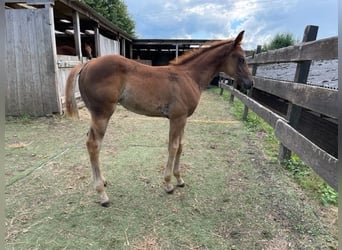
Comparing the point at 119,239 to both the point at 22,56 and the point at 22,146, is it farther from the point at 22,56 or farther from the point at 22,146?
the point at 22,56

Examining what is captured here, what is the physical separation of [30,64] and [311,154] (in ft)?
18.9

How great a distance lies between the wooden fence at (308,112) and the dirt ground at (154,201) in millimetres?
443

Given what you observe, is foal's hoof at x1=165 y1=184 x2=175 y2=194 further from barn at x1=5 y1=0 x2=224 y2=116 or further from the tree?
the tree

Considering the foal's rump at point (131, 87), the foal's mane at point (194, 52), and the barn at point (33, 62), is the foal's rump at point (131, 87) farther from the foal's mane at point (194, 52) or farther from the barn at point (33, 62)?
A: the barn at point (33, 62)

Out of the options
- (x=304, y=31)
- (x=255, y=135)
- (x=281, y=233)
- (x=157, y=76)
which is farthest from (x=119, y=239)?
(x=255, y=135)

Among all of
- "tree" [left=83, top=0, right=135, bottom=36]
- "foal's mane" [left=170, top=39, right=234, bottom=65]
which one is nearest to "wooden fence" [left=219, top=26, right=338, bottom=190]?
"foal's mane" [left=170, top=39, right=234, bottom=65]

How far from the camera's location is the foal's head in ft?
9.78

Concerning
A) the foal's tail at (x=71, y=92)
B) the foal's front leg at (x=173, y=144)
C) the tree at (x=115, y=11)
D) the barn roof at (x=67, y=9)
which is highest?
the tree at (x=115, y=11)

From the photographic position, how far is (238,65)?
303 cm

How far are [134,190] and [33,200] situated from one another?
0.99m

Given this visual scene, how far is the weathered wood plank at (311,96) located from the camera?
2123mm

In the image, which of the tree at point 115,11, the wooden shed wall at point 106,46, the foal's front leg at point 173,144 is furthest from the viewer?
the tree at point 115,11

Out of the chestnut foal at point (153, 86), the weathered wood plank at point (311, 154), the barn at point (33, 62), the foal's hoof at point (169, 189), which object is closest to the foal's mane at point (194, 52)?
the chestnut foal at point (153, 86)

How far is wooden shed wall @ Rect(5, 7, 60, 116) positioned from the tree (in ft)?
62.3
